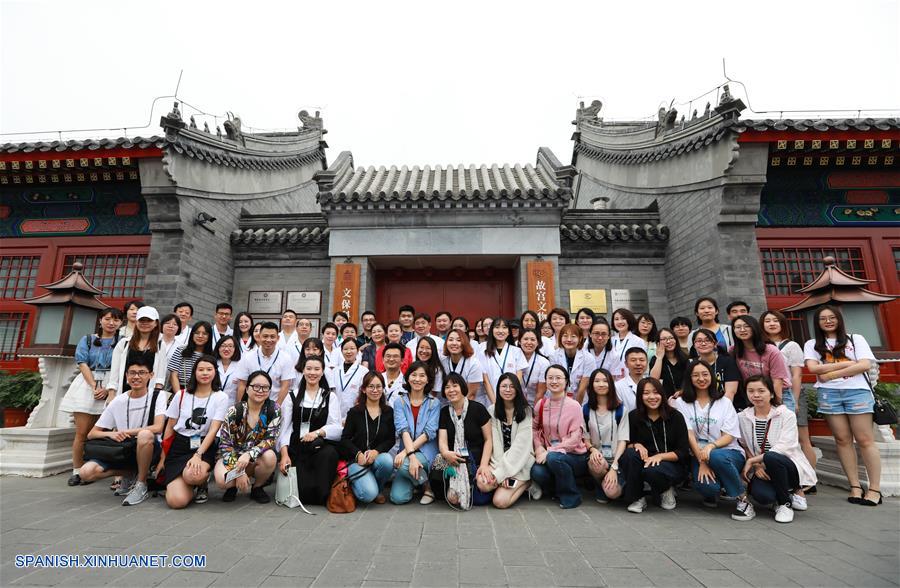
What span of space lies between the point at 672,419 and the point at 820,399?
1959mm

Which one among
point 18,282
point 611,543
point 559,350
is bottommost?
point 611,543

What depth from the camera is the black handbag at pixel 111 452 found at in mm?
4582

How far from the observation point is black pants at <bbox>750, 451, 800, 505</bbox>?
4.10 meters

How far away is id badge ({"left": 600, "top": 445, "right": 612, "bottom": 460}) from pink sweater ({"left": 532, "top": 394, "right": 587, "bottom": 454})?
0.23 m

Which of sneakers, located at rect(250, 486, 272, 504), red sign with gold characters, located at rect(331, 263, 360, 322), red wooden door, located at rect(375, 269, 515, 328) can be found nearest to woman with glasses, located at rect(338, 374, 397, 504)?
sneakers, located at rect(250, 486, 272, 504)

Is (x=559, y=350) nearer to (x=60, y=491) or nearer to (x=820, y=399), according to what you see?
(x=820, y=399)

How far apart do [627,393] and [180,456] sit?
488cm

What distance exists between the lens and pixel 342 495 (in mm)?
4289

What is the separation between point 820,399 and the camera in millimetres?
4926

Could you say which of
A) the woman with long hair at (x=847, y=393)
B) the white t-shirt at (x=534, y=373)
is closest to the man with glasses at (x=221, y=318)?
the white t-shirt at (x=534, y=373)

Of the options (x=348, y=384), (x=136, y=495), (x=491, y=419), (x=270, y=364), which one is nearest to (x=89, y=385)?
(x=136, y=495)

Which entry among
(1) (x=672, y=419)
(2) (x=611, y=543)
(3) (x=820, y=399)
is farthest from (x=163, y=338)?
(3) (x=820, y=399)

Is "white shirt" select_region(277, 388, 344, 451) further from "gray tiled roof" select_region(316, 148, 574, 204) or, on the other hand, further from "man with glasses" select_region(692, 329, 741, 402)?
"gray tiled roof" select_region(316, 148, 574, 204)

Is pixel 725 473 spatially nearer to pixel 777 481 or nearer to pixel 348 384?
pixel 777 481
